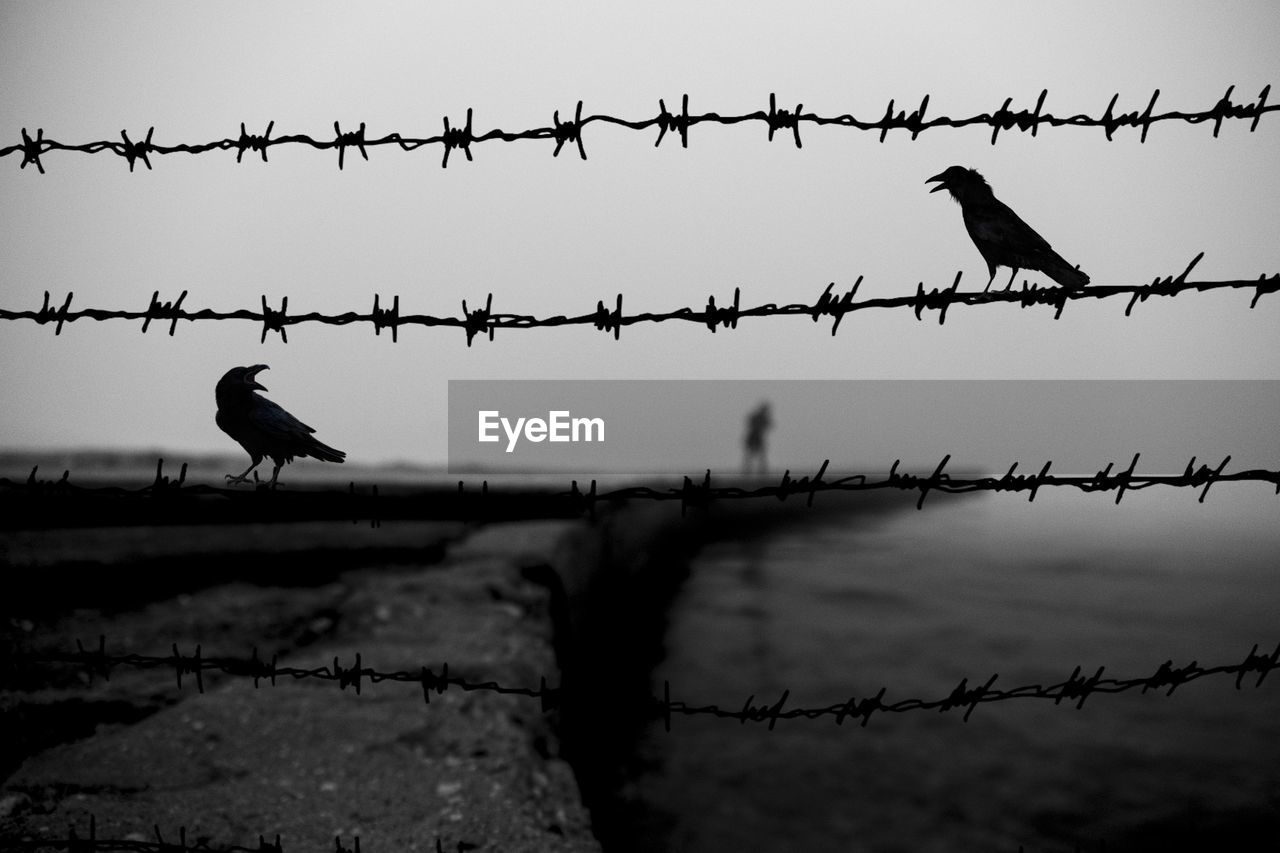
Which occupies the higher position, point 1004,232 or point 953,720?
point 1004,232

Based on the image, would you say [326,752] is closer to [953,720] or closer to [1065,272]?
[1065,272]

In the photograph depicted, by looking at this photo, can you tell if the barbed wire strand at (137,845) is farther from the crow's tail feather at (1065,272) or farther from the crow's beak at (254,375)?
the crow's tail feather at (1065,272)

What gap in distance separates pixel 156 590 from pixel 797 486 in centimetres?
654

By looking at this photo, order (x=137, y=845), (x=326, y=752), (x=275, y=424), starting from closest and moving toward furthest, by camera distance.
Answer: (x=275, y=424) → (x=137, y=845) → (x=326, y=752)

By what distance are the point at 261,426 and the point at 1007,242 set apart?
6.65ft

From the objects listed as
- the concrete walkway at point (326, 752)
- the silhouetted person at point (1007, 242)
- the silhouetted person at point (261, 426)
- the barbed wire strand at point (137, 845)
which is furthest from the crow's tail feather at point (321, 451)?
the silhouetted person at point (1007, 242)

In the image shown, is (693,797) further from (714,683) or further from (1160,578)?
(1160,578)

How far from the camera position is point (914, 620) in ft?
47.1

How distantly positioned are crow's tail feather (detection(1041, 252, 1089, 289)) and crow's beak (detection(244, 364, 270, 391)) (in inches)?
83.2

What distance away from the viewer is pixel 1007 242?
2.13 metres

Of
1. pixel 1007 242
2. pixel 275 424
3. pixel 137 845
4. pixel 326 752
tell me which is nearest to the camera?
pixel 275 424

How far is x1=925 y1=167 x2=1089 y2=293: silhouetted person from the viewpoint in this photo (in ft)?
6.90

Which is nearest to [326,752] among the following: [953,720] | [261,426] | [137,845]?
[137,845]

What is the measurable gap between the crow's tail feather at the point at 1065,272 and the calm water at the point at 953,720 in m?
4.82
